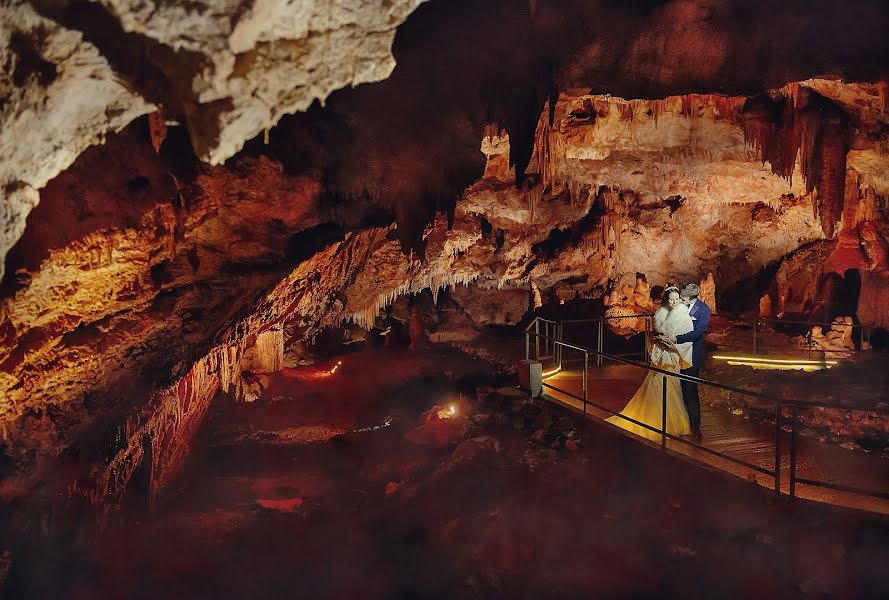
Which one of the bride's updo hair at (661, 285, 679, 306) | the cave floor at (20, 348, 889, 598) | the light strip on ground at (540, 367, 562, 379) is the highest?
the bride's updo hair at (661, 285, 679, 306)

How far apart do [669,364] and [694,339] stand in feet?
1.20

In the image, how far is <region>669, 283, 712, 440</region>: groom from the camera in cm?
638

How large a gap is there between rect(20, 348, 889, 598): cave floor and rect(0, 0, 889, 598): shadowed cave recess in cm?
3

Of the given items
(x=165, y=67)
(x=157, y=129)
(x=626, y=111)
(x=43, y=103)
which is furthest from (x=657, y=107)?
(x=43, y=103)

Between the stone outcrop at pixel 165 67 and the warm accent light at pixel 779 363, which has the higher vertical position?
the stone outcrop at pixel 165 67

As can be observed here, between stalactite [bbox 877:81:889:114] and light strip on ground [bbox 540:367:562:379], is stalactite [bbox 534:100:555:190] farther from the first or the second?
stalactite [bbox 877:81:889:114]

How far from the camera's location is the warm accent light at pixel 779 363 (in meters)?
9.39

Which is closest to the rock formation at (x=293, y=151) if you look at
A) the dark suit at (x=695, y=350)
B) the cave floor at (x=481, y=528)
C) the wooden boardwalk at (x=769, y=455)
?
the cave floor at (x=481, y=528)

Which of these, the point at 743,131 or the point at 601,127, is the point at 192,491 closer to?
the point at 601,127

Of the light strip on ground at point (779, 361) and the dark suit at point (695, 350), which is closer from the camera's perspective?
the dark suit at point (695, 350)

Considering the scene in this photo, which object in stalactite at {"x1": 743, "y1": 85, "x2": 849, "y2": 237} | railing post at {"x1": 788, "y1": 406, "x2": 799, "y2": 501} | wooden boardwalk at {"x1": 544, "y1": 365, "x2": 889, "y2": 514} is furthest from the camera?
stalactite at {"x1": 743, "y1": 85, "x2": 849, "y2": 237}

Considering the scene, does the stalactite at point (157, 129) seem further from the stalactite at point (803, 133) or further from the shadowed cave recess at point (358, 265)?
the stalactite at point (803, 133)

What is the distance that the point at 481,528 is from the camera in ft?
22.1

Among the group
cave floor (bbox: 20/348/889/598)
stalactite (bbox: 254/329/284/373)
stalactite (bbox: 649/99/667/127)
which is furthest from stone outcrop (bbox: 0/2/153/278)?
stalactite (bbox: 254/329/284/373)
